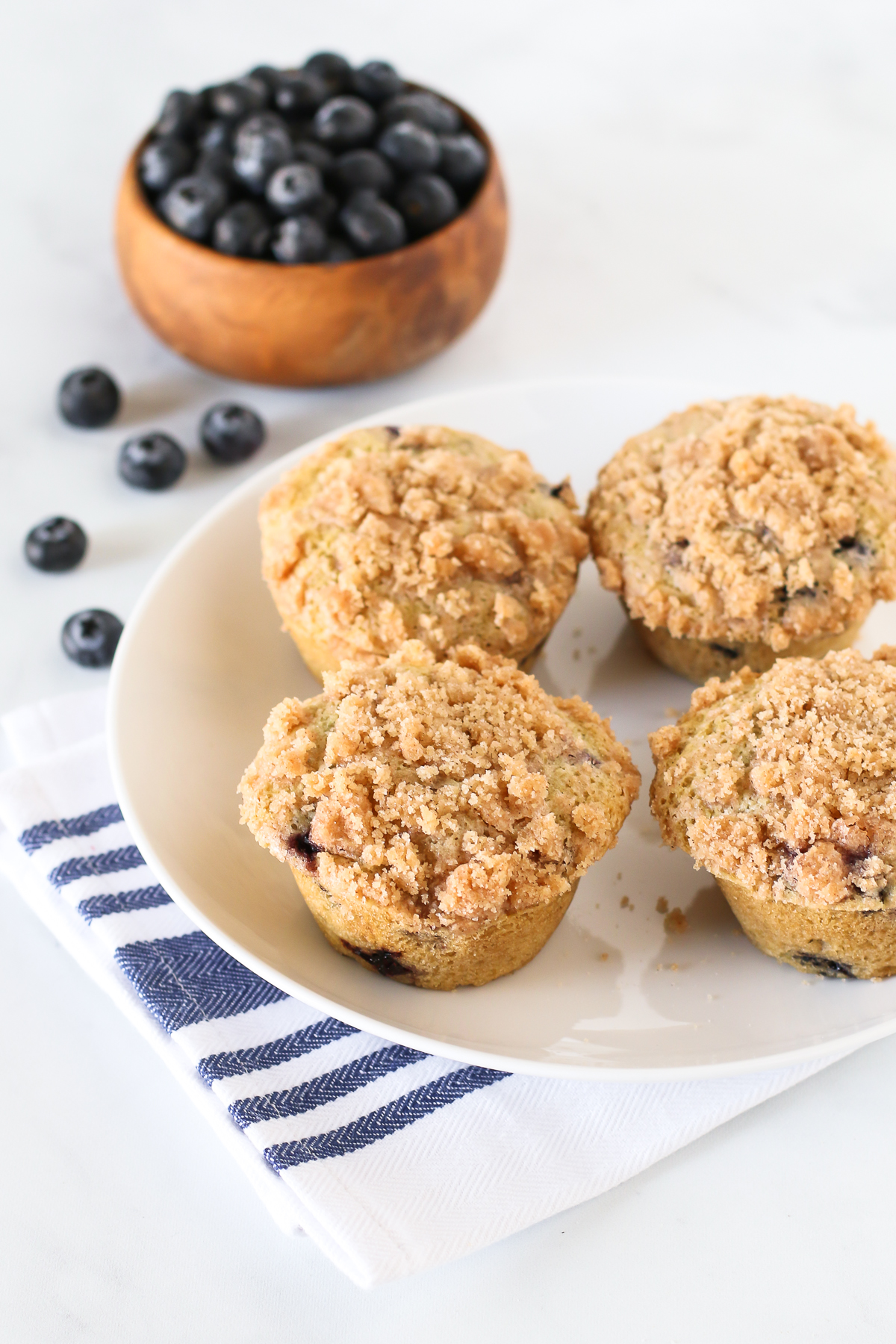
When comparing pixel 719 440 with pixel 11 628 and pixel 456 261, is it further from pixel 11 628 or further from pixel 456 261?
pixel 11 628

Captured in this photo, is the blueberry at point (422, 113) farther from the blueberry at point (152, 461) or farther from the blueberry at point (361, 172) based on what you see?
the blueberry at point (152, 461)

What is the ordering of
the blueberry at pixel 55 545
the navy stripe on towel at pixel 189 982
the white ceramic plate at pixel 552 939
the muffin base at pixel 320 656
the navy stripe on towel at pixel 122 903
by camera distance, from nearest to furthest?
the white ceramic plate at pixel 552 939, the navy stripe on towel at pixel 189 982, the navy stripe on towel at pixel 122 903, the muffin base at pixel 320 656, the blueberry at pixel 55 545

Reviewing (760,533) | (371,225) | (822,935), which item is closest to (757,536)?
(760,533)

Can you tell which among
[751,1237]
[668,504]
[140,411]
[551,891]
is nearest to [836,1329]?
[751,1237]

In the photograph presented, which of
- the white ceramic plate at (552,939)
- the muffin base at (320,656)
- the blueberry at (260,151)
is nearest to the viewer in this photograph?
the white ceramic plate at (552,939)

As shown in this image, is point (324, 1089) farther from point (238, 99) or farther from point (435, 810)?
point (238, 99)

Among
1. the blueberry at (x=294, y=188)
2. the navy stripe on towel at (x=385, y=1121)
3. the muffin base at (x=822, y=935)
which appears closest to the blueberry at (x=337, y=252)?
the blueberry at (x=294, y=188)

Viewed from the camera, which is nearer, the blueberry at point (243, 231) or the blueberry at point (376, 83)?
the blueberry at point (243, 231)
